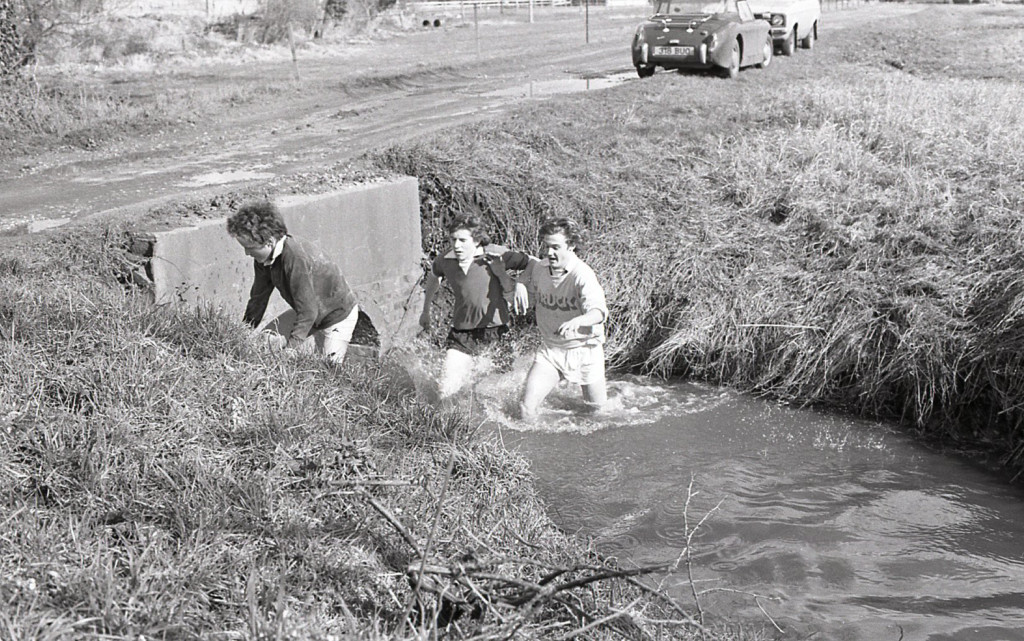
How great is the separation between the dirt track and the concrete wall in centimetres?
118

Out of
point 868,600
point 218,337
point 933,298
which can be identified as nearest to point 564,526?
point 868,600

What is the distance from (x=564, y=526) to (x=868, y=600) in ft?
6.48

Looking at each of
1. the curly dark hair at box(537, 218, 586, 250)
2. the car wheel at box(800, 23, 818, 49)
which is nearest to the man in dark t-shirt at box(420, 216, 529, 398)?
the curly dark hair at box(537, 218, 586, 250)

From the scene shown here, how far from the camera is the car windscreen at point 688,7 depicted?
20.4m

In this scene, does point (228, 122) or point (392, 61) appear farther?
point (392, 61)

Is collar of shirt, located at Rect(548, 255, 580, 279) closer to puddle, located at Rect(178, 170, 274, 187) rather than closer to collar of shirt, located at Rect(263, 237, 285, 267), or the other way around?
collar of shirt, located at Rect(263, 237, 285, 267)

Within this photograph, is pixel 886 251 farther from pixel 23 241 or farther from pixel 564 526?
pixel 23 241

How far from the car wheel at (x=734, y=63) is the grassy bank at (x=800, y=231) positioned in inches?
150

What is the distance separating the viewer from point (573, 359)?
28.2 feet

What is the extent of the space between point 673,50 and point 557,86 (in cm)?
238

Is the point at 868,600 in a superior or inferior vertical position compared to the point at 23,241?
inferior

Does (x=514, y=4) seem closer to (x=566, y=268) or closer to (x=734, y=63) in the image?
(x=734, y=63)

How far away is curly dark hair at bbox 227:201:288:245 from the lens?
23.0ft

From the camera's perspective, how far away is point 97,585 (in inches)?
158
